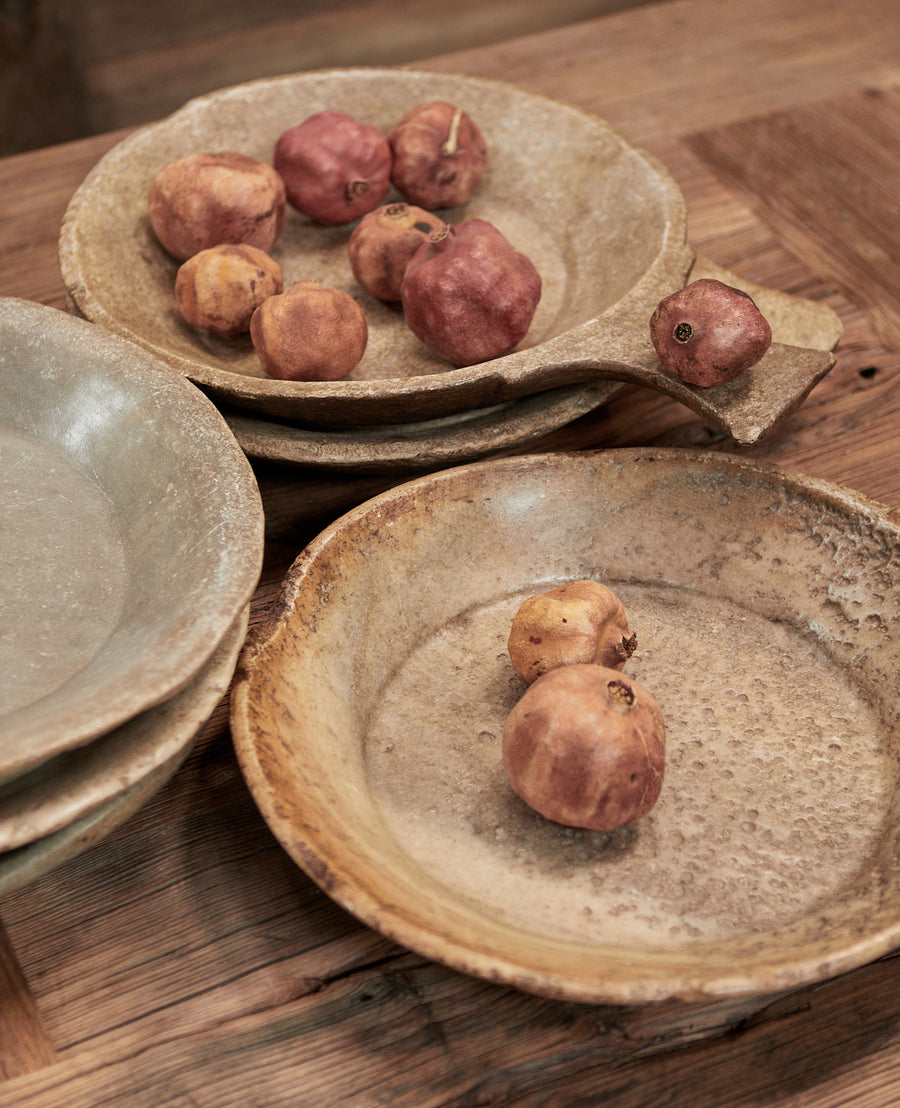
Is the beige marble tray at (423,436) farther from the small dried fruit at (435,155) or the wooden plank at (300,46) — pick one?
the wooden plank at (300,46)

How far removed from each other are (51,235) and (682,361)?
89cm

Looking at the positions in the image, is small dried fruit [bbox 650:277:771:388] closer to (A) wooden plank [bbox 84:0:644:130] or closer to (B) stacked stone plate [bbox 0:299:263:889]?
(B) stacked stone plate [bbox 0:299:263:889]

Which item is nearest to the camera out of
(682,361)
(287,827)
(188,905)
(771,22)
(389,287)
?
(287,827)

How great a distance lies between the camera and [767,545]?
929 millimetres

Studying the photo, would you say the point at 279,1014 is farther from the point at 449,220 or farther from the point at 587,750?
the point at 449,220


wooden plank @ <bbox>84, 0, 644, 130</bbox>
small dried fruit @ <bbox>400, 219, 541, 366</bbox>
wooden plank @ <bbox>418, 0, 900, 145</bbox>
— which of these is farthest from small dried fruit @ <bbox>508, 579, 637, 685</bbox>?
wooden plank @ <bbox>84, 0, 644, 130</bbox>

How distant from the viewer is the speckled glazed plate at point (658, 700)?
66cm

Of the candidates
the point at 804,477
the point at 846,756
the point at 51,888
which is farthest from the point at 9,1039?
the point at 804,477

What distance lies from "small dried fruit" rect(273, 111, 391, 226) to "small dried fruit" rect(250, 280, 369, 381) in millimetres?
271

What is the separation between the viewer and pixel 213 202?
1.15 m

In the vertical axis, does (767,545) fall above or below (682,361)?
below

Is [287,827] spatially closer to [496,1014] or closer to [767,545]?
[496,1014]

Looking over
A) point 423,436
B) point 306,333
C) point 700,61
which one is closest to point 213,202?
point 306,333

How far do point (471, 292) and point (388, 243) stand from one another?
159 mm
